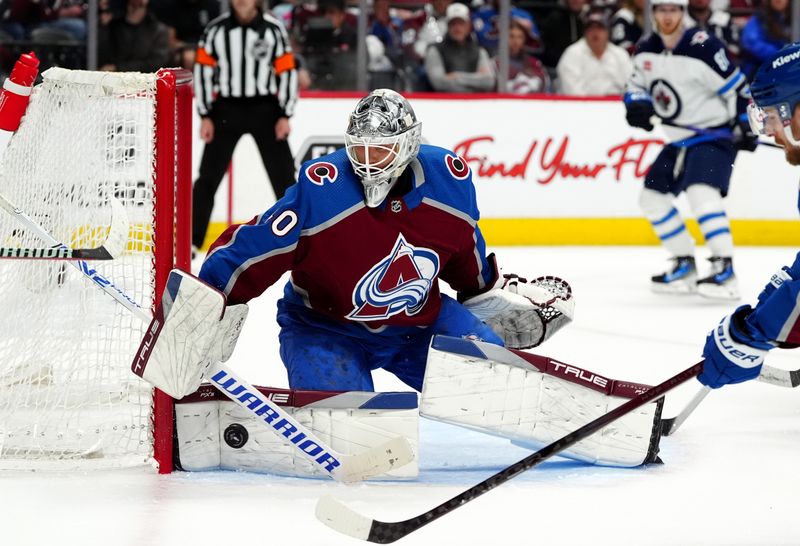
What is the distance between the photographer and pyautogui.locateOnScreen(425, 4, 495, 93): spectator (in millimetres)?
6918

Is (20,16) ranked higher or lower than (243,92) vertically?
higher

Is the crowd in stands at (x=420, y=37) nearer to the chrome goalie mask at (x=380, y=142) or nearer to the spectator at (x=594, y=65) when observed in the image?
the spectator at (x=594, y=65)

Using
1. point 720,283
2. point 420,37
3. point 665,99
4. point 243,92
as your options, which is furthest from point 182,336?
point 420,37

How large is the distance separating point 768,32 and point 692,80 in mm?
2009

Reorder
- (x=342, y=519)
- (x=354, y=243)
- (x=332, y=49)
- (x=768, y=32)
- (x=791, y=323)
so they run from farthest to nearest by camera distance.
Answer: (x=768, y=32), (x=332, y=49), (x=354, y=243), (x=791, y=323), (x=342, y=519)

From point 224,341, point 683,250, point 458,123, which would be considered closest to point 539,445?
point 224,341

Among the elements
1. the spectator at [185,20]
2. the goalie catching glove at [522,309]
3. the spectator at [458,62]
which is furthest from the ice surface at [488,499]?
the spectator at [185,20]

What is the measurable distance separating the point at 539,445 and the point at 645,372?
126cm

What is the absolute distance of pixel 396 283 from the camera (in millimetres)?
2682

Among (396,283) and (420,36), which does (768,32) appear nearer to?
(420,36)

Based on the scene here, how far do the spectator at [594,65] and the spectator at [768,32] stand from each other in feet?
2.22

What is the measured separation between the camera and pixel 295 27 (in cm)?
696

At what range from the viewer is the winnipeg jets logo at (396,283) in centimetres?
265

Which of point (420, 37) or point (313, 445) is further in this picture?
point (420, 37)
